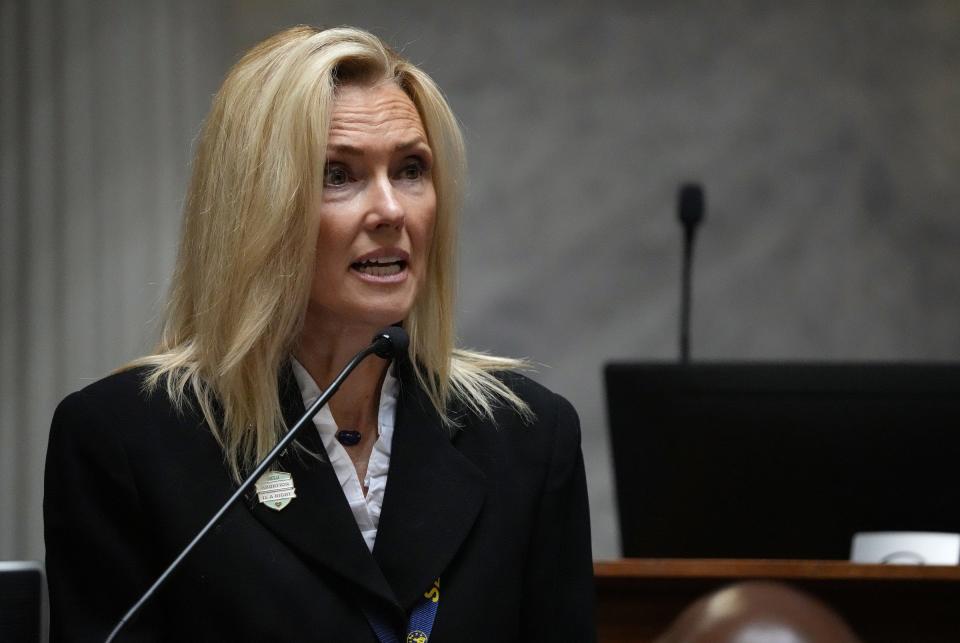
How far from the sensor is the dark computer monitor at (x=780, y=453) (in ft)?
8.43

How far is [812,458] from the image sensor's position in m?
2.58

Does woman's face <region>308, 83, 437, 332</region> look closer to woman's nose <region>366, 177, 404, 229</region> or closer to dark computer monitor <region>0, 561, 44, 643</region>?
woman's nose <region>366, 177, 404, 229</region>

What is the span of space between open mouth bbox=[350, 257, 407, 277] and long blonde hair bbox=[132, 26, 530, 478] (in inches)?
2.9

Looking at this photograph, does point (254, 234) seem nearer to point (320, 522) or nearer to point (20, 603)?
point (320, 522)

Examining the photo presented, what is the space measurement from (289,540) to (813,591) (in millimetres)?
1046

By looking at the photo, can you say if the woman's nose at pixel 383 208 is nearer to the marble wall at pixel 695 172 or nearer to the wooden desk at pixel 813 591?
A: the wooden desk at pixel 813 591

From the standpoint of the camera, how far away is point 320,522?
185 centimetres

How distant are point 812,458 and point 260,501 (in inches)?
46.1

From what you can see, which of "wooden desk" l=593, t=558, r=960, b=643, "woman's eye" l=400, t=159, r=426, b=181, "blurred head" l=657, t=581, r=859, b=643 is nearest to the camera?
"blurred head" l=657, t=581, r=859, b=643

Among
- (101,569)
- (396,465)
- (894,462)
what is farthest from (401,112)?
(894,462)

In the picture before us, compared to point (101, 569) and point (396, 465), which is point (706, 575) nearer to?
point (396, 465)

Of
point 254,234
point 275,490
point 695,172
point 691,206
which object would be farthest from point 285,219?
point 695,172

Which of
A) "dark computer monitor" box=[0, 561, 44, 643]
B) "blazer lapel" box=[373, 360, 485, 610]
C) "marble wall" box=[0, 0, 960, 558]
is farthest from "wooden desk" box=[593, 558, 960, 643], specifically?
"marble wall" box=[0, 0, 960, 558]

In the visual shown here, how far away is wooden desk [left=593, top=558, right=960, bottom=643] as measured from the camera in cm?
237
